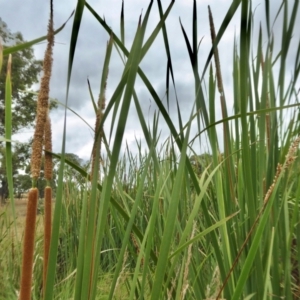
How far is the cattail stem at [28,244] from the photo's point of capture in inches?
11.0

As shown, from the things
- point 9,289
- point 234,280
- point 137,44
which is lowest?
point 9,289

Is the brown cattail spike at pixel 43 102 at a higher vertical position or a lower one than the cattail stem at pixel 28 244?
higher

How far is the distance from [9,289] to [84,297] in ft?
4.21

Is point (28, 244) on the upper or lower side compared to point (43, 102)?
lower

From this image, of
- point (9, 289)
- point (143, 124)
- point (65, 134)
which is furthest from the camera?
point (9, 289)

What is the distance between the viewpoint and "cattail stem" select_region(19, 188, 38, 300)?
279 mm

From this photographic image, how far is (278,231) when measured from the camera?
1.83 ft

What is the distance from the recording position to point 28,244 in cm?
28

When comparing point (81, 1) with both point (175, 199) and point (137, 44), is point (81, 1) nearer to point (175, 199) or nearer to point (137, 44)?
point (137, 44)

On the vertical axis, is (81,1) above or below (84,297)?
above

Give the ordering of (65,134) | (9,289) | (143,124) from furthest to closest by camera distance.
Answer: (9,289)
(143,124)
(65,134)

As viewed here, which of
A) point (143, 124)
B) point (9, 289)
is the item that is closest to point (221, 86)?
point (143, 124)

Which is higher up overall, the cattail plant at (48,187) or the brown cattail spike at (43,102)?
the brown cattail spike at (43,102)

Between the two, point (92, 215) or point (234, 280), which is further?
point (234, 280)
